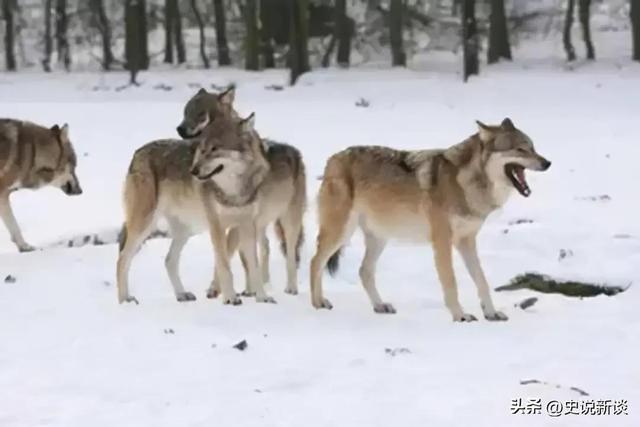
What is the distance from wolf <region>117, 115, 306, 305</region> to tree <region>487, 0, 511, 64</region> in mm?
26614

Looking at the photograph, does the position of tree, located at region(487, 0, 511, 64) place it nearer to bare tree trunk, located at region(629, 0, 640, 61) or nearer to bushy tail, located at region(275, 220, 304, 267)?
bare tree trunk, located at region(629, 0, 640, 61)

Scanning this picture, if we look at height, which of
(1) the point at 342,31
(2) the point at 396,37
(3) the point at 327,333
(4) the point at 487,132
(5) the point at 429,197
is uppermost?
(4) the point at 487,132

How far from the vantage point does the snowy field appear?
568 cm

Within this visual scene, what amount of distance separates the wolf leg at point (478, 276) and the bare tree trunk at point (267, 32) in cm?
2876

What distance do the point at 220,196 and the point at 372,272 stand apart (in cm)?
129

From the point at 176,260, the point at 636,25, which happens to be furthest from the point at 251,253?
the point at 636,25

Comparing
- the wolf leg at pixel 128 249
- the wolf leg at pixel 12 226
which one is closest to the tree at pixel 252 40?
the wolf leg at pixel 12 226

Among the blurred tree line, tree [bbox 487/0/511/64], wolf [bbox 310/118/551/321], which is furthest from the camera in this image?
tree [bbox 487/0/511/64]

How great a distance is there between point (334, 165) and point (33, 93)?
22.4 meters

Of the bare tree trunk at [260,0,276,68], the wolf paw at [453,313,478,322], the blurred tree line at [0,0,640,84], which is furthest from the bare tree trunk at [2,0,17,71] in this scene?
the wolf paw at [453,313,478,322]

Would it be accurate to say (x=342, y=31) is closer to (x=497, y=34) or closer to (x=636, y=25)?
(x=497, y=34)

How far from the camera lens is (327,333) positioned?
7.47 m

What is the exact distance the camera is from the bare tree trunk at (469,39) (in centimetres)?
2914

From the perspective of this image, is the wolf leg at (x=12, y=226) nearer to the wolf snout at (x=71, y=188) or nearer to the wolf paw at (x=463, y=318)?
the wolf snout at (x=71, y=188)
